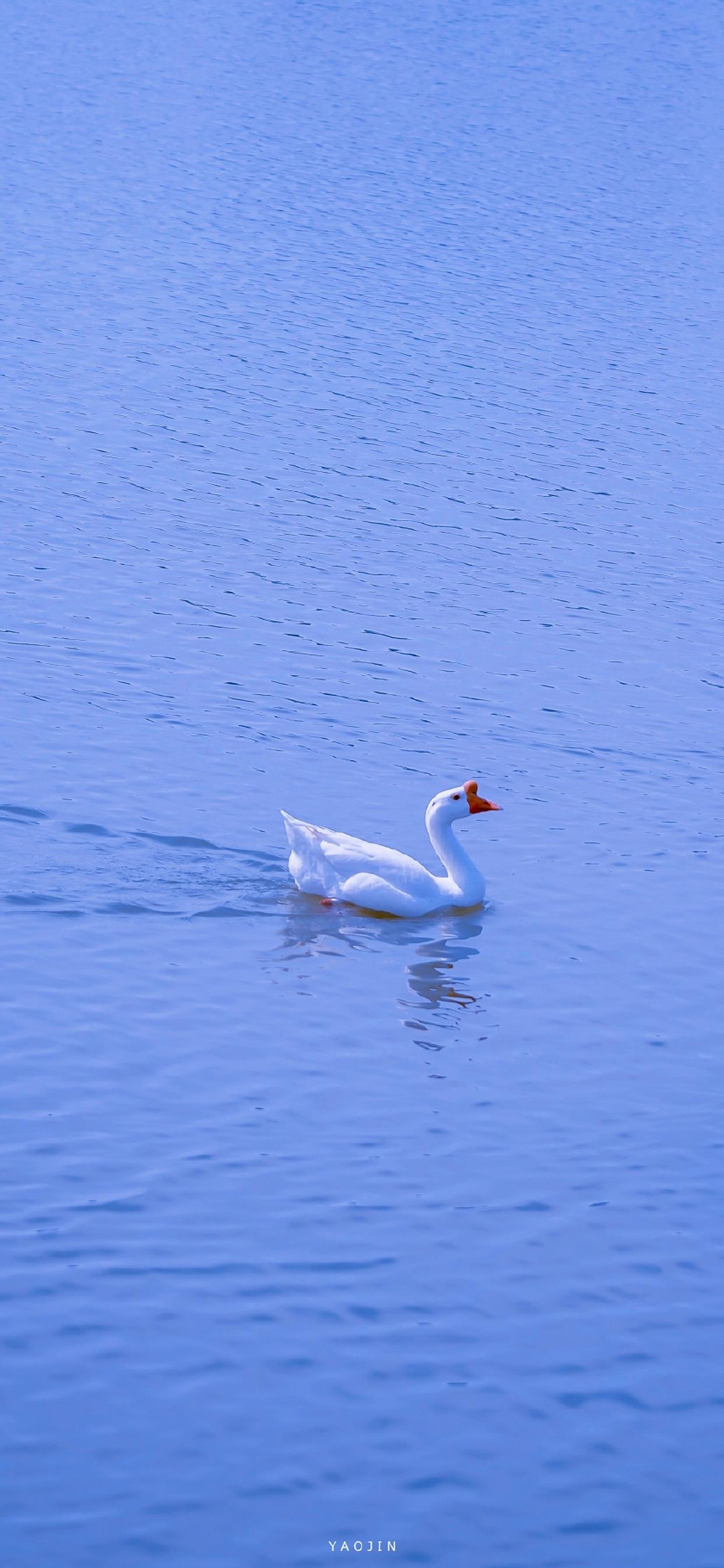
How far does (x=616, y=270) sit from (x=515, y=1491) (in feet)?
107

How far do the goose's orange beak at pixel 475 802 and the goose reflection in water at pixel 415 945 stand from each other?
855 mm

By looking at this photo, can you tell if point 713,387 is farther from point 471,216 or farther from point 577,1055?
point 577,1055

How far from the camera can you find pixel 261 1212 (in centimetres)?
1015

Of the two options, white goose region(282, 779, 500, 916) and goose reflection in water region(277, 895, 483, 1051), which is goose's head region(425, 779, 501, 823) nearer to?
white goose region(282, 779, 500, 916)

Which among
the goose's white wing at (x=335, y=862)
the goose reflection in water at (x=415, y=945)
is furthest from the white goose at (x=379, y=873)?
the goose reflection in water at (x=415, y=945)

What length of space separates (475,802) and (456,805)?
0.15 meters

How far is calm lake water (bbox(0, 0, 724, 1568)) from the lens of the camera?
850 cm

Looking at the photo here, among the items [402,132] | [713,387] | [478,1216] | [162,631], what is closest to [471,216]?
[402,132]

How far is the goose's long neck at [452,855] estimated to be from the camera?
1488 centimetres

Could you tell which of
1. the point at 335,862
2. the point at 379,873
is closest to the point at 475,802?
the point at 379,873

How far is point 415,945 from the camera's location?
14.5 m

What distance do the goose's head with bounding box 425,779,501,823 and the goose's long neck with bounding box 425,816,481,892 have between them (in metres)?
0.05

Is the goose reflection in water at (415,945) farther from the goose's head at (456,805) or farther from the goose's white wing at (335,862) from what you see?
the goose's head at (456,805)

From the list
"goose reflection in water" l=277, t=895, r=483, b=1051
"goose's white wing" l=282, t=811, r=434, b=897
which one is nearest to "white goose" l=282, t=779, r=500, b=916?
"goose's white wing" l=282, t=811, r=434, b=897
